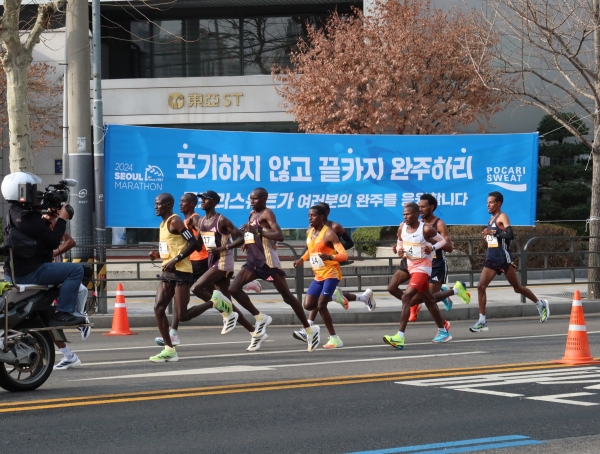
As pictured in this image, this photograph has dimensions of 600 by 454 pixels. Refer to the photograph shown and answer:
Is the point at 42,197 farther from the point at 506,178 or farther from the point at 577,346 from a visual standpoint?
the point at 506,178

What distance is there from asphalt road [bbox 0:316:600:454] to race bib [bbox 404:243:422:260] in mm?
1157

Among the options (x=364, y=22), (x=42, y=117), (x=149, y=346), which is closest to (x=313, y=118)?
(x=364, y=22)

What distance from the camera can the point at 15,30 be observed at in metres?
16.8

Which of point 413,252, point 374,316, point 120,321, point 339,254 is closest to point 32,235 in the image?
point 339,254

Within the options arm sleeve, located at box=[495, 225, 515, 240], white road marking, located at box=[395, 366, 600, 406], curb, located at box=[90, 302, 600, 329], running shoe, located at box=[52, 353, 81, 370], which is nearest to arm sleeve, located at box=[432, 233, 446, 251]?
arm sleeve, located at box=[495, 225, 515, 240]

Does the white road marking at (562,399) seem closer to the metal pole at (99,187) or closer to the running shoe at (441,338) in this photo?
the running shoe at (441,338)

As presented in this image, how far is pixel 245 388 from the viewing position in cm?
891

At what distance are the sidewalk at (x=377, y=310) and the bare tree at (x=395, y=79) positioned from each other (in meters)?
10.3

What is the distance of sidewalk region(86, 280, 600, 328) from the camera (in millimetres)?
16047

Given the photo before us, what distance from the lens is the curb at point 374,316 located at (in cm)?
1586

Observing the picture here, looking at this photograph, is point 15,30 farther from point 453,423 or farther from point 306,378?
point 453,423

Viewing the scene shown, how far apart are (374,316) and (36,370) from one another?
8.64m

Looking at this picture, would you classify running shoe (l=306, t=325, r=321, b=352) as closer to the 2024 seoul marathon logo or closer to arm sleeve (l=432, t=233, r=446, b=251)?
arm sleeve (l=432, t=233, r=446, b=251)

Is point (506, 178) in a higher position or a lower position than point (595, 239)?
higher
